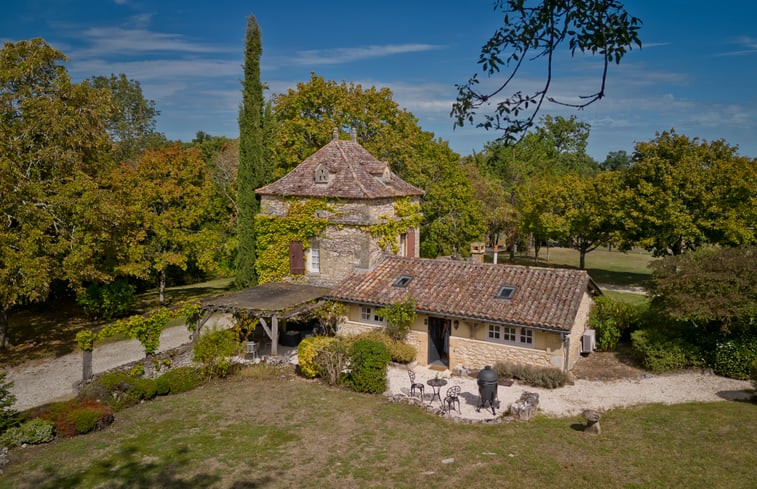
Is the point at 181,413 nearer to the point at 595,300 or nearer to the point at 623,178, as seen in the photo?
the point at 595,300

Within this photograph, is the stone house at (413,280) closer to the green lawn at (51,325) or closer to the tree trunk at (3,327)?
the green lawn at (51,325)

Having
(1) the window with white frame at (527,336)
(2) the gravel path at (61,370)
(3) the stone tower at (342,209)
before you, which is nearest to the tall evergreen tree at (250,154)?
(3) the stone tower at (342,209)

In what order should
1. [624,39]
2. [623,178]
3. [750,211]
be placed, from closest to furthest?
[624,39]
[750,211]
[623,178]

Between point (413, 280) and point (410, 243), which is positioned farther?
point (410, 243)

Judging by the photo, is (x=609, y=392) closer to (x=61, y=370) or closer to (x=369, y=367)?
(x=369, y=367)

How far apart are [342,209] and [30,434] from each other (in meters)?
14.4

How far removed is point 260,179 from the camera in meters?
29.0

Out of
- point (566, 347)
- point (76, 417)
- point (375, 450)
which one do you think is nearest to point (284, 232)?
point (76, 417)

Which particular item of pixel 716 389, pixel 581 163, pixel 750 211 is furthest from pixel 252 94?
pixel 581 163

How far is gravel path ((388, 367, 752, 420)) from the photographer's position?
52.2 feet

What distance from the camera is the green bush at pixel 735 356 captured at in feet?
57.7

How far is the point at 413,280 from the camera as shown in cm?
2172

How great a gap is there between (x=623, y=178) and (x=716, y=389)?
23699mm

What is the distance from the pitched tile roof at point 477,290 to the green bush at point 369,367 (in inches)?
120
